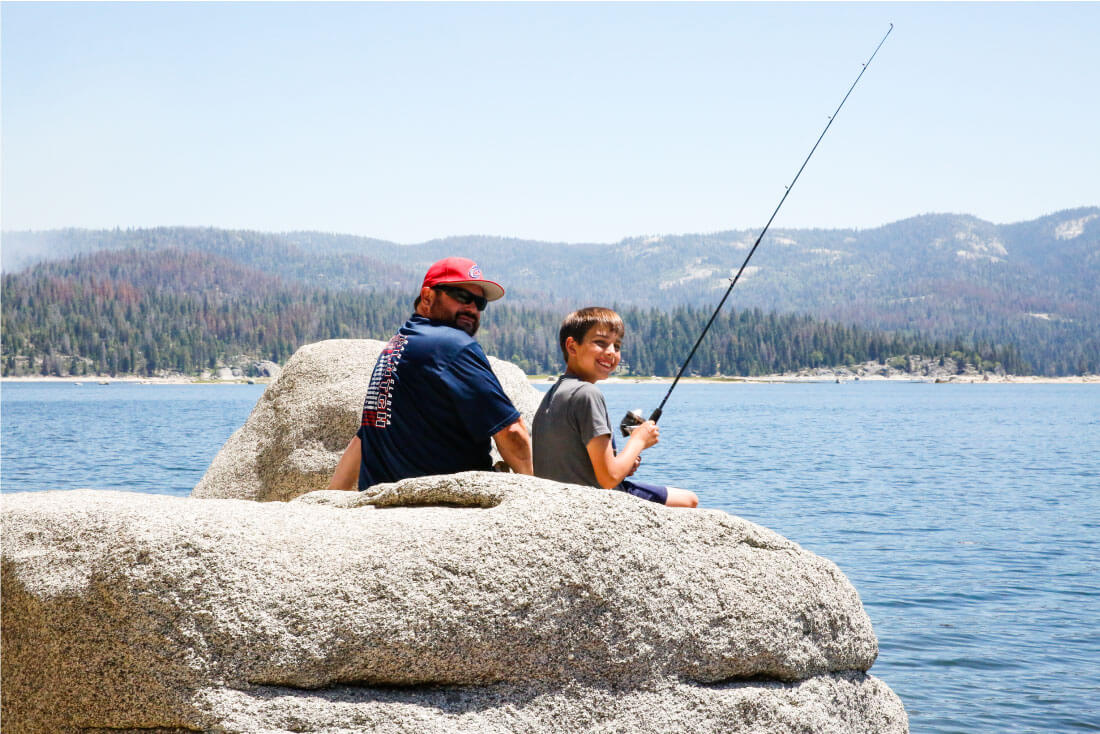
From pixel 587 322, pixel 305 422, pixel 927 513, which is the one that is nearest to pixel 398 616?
pixel 587 322

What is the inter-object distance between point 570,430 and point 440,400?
26.7 inches

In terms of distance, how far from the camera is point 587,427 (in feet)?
16.4

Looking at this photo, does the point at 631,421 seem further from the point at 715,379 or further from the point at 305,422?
the point at 715,379

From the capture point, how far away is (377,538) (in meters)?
3.95

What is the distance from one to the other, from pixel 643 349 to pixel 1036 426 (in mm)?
124677

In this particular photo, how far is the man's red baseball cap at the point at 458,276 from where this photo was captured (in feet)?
16.7

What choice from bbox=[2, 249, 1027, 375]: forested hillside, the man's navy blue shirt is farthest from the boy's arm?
bbox=[2, 249, 1027, 375]: forested hillside

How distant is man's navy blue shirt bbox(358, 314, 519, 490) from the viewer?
190 inches

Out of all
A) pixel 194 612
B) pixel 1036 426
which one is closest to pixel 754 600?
pixel 194 612

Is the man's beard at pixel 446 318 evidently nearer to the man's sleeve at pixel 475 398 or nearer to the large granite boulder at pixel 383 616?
the man's sleeve at pixel 475 398

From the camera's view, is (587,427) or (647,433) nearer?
(587,427)

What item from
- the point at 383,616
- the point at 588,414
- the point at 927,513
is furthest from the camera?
the point at 927,513

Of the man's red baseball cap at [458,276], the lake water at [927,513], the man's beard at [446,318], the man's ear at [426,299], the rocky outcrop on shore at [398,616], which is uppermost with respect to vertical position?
the man's red baseball cap at [458,276]

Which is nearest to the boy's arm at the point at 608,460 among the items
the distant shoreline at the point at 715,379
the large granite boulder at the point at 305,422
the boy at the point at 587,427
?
the boy at the point at 587,427
